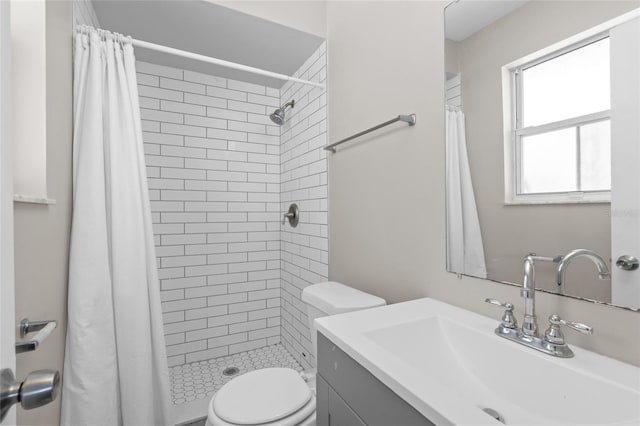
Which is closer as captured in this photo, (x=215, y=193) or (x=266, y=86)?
(x=215, y=193)

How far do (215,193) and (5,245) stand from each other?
7.02ft

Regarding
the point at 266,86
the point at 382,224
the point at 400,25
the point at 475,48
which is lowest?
the point at 382,224

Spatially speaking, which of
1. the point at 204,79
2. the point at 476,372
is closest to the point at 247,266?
the point at 204,79

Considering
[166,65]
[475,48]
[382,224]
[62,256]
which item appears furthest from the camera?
[166,65]

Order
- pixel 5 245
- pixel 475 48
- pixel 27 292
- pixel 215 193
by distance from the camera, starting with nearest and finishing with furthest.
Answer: pixel 5 245
pixel 27 292
pixel 475 48
pixel 215 193

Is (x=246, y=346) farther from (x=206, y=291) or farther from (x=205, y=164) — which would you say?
(x=205, y=164)

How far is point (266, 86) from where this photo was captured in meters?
2.59

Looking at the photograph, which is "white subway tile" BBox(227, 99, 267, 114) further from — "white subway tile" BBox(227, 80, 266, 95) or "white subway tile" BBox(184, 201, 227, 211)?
"white subway tile" BBox(184, 201, 227, 211)

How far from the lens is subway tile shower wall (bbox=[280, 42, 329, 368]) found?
Answer: 6.48 ft

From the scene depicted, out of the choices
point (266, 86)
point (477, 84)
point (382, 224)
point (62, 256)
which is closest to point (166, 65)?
point (266, 86)

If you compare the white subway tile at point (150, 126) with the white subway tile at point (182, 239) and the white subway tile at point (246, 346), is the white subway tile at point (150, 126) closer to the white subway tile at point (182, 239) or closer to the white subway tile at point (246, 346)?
the white subway tile at point (182, 239)

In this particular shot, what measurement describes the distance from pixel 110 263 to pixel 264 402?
3.14ft

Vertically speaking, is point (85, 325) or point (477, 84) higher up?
point (477, 84)

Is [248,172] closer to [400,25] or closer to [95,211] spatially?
[95,211]
